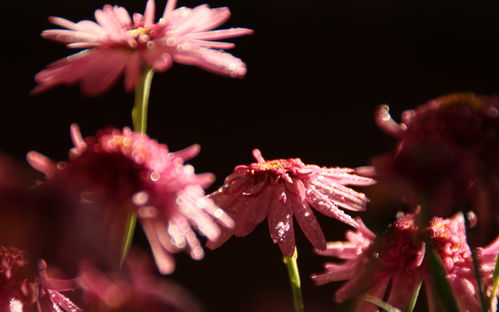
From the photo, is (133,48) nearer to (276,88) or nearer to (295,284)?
(295,284)

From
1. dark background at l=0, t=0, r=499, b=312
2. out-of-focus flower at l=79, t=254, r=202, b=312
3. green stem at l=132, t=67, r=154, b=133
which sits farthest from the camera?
dark background at l=0, t=0, r=499, b=312

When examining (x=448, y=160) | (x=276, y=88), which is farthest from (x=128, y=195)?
(x=276, y=88)

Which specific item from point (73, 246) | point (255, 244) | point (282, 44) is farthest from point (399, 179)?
point (282, 44)

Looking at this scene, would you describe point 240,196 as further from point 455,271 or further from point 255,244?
point 255,244

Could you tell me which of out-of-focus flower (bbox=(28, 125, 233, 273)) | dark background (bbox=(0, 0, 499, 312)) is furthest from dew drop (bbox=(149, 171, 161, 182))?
dark background (bbox=(0, 0, 499, 312))

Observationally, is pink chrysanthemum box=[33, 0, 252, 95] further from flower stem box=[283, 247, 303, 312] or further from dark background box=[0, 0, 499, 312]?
dark background box=[0, 0, 499, 312]

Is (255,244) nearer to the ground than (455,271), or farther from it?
nearer to the ground
